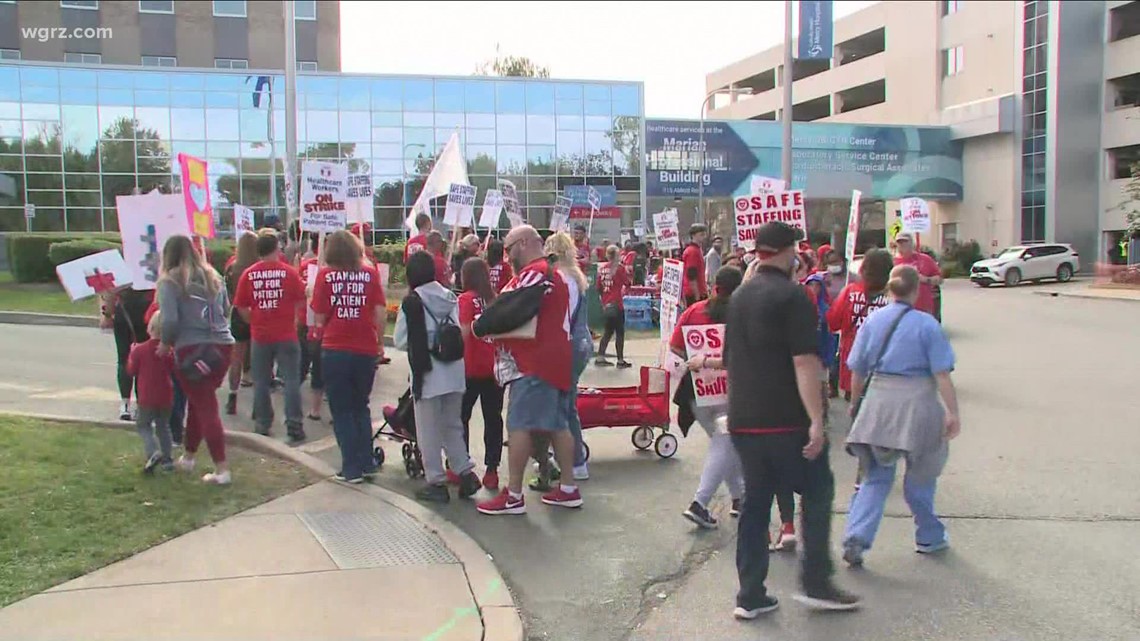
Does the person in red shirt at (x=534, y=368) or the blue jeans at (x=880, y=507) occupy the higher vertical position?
the person in red shirt at (x=534, y=368)

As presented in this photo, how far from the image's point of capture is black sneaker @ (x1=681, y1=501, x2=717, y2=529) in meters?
5.92

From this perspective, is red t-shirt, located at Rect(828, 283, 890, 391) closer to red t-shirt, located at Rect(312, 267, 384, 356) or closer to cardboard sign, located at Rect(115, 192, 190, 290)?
red t-shirt, located at Rect(312, 267, 384, 356)

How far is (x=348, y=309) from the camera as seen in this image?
6684mm

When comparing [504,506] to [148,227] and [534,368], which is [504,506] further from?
[148,227]

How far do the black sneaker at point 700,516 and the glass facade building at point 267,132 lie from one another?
31491 mm

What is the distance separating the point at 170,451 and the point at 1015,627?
5488 mm

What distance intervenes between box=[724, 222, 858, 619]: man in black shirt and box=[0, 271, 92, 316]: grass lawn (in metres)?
15.9

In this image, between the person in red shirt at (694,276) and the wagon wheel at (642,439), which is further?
the person in red shirt at (694,276)

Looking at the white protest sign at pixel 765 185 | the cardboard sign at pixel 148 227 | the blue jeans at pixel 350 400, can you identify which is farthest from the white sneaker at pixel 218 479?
the white protest sign at pixel 765 185

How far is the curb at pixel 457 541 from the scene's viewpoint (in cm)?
442

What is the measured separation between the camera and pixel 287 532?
18.2 feet

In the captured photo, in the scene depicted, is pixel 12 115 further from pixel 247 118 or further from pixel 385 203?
pixel 385 203

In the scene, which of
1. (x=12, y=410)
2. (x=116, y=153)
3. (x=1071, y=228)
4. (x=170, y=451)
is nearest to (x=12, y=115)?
(x=116, y=153)

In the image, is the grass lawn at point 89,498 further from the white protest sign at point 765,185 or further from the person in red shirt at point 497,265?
the white protest sign at point 765,185
